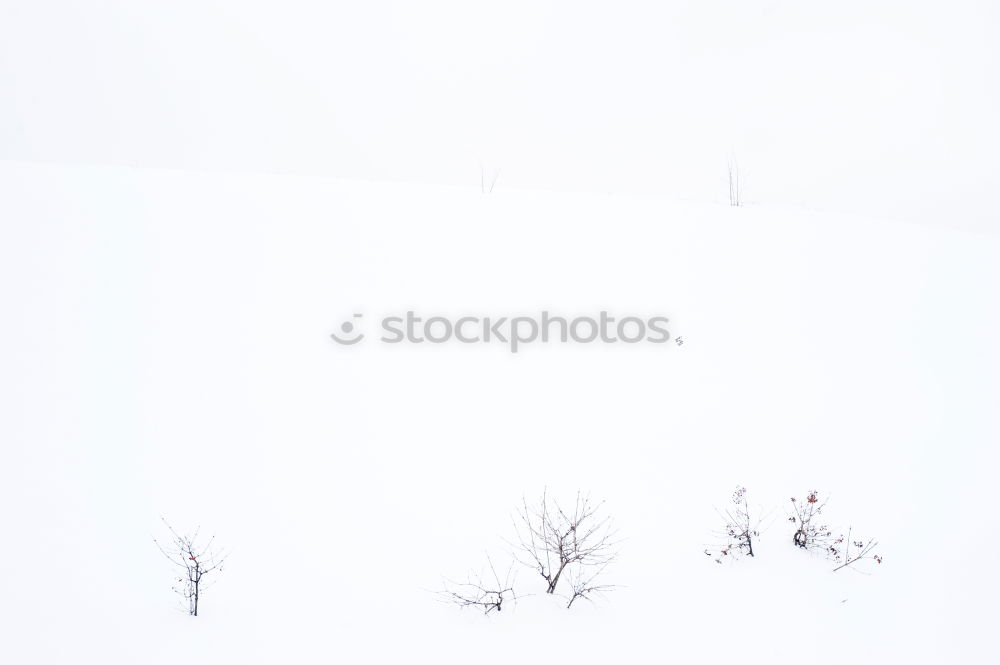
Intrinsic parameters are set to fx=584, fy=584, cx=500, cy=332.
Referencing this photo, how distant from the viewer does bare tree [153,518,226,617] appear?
3217 mm

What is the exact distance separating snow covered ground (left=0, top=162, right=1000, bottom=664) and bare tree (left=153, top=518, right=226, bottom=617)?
0.09m

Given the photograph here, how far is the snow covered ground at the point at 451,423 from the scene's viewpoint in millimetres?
3145

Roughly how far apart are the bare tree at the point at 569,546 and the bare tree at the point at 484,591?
191 mm

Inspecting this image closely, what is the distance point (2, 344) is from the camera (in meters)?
5.03

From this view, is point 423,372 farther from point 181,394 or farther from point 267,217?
point 267,217

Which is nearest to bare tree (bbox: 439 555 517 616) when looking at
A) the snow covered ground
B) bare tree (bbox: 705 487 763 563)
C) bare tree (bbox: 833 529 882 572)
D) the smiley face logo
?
the snow covered ground

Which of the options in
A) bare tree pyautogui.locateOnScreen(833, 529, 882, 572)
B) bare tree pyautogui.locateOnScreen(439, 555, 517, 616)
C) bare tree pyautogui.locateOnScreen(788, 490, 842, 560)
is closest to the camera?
bare tree pyautogui.locateOnScreen(439, 555, 517, 616)

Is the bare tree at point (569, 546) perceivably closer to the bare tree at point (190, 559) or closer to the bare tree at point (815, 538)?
the bare tree at point (815, 538)

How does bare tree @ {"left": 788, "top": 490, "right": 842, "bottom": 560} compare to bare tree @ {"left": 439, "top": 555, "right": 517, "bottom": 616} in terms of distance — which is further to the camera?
bare tree @ {"left": 788, "top": 490, "right": 842, "bottom": 560}

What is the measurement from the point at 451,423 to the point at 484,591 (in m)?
1.73

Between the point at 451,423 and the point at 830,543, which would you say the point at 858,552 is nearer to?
the point at 830,543

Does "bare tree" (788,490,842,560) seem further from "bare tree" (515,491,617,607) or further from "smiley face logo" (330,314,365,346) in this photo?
"smiley face logo" (330,314,365,346)

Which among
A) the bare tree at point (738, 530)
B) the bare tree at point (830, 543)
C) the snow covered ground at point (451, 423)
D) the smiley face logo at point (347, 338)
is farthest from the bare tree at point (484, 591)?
the smiley face logo at point (347, 338)

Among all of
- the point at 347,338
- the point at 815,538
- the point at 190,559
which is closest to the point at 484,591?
the point at 190,559
